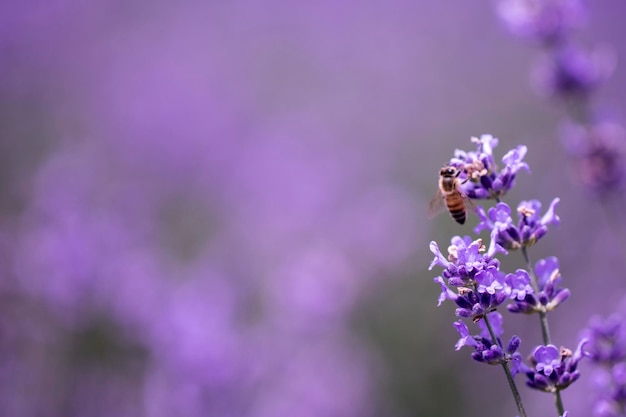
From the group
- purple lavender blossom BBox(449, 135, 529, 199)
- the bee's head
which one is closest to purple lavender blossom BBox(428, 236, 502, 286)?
purple lavender blossom BBox(449, 135, 529, 199)

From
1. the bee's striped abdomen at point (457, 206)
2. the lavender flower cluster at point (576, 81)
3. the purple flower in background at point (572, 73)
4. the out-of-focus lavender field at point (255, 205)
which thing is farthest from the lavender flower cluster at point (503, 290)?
the out-of-focus lavender field at point (255, 205)

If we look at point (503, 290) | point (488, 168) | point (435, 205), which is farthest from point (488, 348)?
point (435, 205)

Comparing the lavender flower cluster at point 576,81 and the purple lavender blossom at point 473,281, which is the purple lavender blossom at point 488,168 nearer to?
Answer: the purple lavender blossom at point 473,281

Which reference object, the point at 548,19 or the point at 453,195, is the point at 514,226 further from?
the point at 548,19

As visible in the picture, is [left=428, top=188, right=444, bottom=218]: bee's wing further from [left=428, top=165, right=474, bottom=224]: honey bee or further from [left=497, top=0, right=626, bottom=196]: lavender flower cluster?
[left=497, top=0, right=626, bottom=196]: lavender flower cluster

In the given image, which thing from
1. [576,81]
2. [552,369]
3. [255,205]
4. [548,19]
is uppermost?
[255,205]

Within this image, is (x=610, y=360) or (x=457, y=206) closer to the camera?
(x=610, y=360)

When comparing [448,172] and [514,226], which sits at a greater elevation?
[448,172]

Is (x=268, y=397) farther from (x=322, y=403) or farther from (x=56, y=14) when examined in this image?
(x=56, y=14)
